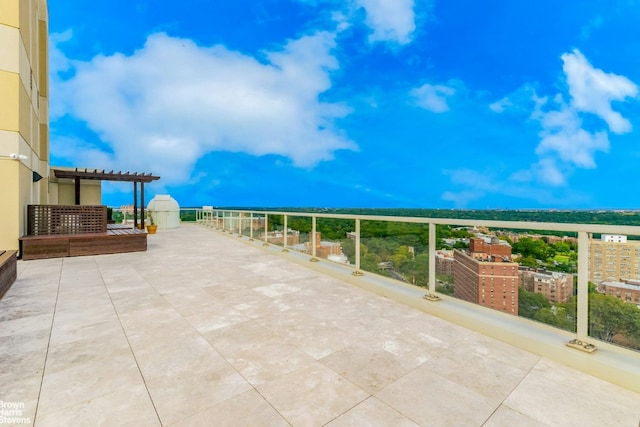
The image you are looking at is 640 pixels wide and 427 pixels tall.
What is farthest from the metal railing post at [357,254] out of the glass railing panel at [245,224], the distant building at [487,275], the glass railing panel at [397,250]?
the glass railing panel at [245,224]

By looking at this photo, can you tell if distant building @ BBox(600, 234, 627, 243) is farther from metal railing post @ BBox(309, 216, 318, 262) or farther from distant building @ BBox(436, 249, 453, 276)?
metal railing post @ BBox(309, 216, 318, 262)

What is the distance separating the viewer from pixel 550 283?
2.29 m

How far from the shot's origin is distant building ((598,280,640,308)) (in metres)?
1.80

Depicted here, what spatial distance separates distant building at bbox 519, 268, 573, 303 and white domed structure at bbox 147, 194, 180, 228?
17.4m

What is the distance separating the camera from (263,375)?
190 cm

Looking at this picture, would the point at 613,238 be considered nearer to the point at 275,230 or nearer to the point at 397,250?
the point at 397,250

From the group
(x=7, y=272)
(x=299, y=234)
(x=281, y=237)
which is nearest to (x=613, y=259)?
(x=299, y=234)

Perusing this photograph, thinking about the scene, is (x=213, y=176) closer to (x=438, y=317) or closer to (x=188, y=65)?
(x=188, y=65)

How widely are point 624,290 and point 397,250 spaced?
207 cm

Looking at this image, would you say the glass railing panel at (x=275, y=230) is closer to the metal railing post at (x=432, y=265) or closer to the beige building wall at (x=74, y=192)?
the metal railing post at (x=432, y=265)

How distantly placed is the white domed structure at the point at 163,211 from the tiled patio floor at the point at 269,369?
44.7ft

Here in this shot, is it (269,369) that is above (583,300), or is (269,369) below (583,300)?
below

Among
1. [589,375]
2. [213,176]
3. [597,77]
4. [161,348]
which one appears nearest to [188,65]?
[161,348]

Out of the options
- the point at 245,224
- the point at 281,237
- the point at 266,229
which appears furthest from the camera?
the point at 245,224
